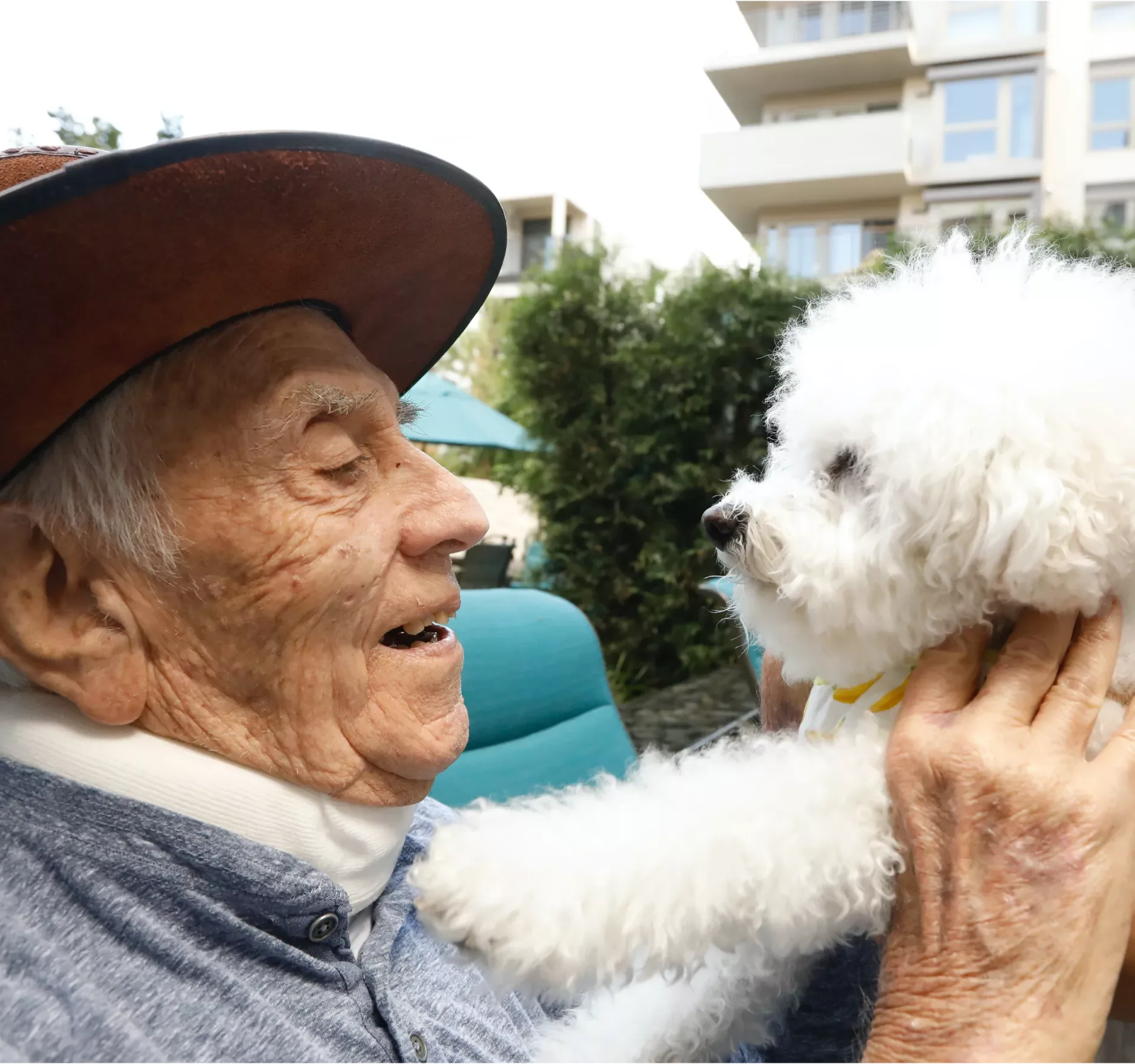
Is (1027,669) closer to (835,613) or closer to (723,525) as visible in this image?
(835,613)

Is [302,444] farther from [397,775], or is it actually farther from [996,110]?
[996,110]

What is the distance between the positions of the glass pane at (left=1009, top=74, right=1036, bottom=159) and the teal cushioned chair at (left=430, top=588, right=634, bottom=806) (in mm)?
7078

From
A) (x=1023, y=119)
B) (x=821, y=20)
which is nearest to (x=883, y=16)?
(x=821, y=20)

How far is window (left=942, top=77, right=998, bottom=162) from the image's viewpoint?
7.55m

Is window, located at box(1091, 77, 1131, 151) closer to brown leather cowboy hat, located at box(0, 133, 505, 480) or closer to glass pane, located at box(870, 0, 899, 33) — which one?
glass pane, located at box(870, 0, 899, 33)

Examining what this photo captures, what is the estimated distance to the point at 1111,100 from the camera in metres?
6.88

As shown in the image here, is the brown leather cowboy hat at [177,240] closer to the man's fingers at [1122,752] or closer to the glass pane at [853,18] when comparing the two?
the man's fingers at [1122,752]

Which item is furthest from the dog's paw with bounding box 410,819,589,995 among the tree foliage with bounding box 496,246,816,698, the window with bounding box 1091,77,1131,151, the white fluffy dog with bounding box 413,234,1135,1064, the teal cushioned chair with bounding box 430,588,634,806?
the window with bounding box 1091,77,1131,151

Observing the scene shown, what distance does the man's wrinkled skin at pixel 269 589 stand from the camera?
842 millimetres

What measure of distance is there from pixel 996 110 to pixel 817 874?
28.3ft

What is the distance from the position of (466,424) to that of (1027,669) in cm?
546

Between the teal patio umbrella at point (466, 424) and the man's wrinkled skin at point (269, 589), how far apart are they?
4.50 meters

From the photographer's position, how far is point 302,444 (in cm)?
92

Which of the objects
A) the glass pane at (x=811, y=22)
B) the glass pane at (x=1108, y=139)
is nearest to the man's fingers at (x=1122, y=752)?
the glass pane at (x=1108, y=139)
